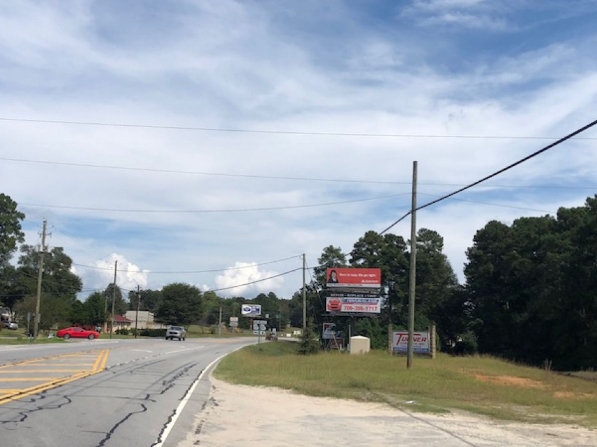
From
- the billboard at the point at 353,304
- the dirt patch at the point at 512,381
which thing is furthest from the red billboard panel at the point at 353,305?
the dirt patch at the point at 512,381

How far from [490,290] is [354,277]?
2399 centimetres

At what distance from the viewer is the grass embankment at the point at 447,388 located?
17.6m

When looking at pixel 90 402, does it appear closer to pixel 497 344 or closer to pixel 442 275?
pixel 497 344

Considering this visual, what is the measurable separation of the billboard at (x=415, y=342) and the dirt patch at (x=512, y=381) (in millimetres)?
13444

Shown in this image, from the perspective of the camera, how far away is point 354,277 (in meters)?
62.6

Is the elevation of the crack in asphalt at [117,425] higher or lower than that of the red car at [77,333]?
higher

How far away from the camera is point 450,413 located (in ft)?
53.6

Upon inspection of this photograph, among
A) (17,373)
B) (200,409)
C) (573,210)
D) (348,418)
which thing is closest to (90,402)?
(200,409)

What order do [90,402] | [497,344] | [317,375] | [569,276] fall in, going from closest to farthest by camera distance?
[90,402] → [317,375] → [569,276] → [497,344]

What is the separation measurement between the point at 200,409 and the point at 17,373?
8658 millimetres

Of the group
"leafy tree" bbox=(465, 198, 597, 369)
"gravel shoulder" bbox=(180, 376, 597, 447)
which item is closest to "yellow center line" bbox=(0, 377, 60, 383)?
"gravel shoulder" bbox=(180, 376, 597, 447)

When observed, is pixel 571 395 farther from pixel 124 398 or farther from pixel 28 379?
pixel 28 379

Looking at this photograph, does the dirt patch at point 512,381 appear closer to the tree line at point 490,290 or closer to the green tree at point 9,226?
the tree line at point 490,290

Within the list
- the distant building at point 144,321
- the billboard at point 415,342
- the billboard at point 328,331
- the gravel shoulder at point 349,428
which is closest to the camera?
the gravel shoulder at point 349,428
